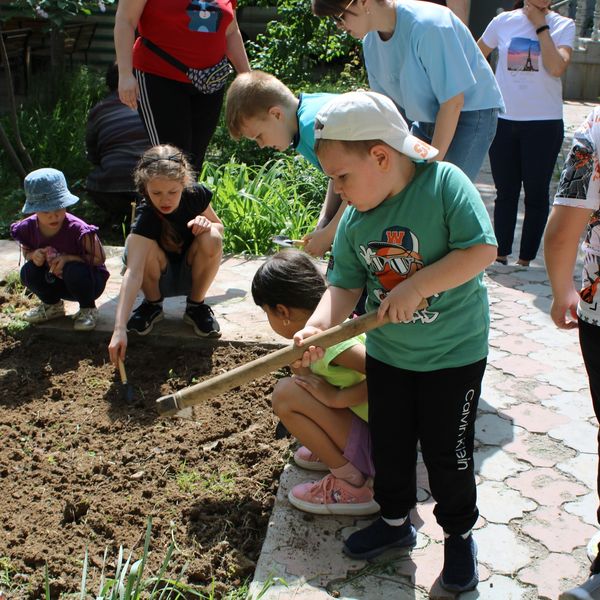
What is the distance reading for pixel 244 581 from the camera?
2.70 metres

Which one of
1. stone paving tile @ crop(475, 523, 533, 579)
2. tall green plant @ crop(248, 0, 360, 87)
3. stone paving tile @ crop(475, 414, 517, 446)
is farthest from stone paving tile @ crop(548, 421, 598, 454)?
tall green plant @ crop(248, 0, 360, 87)

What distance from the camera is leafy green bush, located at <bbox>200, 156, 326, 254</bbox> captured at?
5789 mm

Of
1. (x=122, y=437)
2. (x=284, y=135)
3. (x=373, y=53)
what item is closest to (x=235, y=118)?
(x=284, y=135)

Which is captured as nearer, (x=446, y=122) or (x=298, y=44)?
(x=446, y=122)

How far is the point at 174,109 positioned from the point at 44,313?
125 cm

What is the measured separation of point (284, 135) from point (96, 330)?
168cm

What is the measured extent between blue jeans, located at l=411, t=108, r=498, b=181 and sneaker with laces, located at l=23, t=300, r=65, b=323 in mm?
2009

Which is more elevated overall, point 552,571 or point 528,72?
point 528,72

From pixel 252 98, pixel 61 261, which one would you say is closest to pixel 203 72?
pixel 61 261

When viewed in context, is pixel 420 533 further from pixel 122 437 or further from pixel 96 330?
pixel 96 330

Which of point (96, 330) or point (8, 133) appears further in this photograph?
point (8, 133)

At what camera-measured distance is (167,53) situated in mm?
4637

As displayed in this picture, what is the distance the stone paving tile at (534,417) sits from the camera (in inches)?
139

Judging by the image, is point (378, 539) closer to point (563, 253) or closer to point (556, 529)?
point (556, 529)
